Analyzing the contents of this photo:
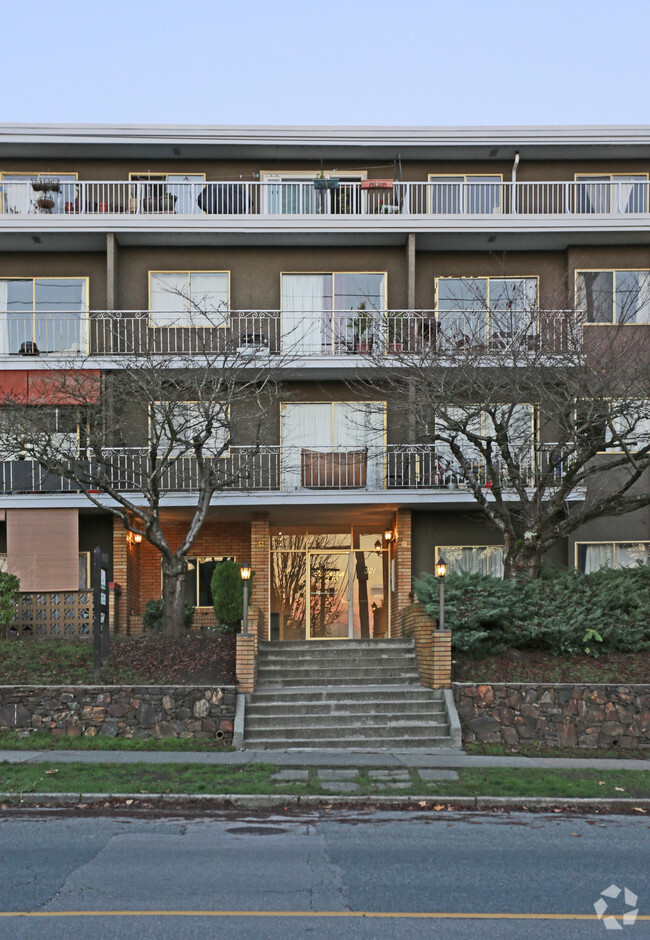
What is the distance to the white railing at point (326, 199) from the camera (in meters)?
23.2

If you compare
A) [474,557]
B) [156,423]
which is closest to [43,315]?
[156,423]

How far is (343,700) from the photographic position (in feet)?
53.6

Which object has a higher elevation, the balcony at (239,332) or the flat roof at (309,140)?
the flat roof at (309,140)

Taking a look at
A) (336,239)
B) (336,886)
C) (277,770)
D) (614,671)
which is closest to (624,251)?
(336,239)

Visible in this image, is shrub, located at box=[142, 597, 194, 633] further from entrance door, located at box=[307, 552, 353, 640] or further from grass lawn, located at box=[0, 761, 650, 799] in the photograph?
grass lawn, located at box=[0, 761, 650, 799]

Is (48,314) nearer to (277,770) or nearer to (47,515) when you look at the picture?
(47,515)

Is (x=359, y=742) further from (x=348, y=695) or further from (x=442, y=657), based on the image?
(x=442, y=657)

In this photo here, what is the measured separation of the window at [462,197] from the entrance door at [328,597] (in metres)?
9.03

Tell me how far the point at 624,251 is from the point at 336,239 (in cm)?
679

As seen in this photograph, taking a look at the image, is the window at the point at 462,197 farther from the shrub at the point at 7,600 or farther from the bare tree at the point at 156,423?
the shrub at the point at 7,600

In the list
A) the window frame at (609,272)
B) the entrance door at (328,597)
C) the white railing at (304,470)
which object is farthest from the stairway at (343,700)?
the window frame at (609,272)

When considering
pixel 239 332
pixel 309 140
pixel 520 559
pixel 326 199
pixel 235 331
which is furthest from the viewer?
pixel 309 140

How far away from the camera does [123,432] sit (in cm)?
2166

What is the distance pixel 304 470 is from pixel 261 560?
7.36 ft
